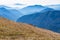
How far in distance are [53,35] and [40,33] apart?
29 cm

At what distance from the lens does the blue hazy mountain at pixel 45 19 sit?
3.95 metres

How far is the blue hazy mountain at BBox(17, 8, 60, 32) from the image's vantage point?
395cm

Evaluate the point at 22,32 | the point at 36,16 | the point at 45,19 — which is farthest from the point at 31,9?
the point at 22,32

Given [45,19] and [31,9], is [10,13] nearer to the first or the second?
[31,9]

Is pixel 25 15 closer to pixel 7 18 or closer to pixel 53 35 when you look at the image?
pixel 7 18

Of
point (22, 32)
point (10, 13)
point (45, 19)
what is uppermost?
point (10, 13)

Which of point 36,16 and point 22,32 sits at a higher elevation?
point 36,16

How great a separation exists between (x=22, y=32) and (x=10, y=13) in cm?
63

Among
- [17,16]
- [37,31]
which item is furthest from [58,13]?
[17,16]

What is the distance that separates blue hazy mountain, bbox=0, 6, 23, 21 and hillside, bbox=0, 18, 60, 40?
10 cm

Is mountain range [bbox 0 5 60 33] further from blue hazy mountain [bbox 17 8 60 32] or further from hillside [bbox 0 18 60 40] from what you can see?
hillside [bbox 0 18 60 40]

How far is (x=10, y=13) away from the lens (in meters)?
4.00

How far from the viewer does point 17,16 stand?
13.2ft

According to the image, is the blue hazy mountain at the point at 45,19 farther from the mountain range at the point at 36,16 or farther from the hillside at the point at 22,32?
the hillside at the point at 22,32
